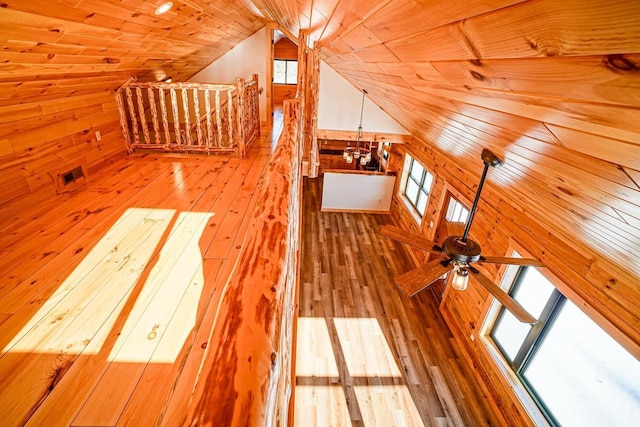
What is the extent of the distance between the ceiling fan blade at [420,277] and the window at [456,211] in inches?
127

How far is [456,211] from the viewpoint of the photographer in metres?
5.22

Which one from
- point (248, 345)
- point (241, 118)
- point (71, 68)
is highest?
point (71, 68)

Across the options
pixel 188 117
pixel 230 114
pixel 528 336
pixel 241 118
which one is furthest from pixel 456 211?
pixel 188 117

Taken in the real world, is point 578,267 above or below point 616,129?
below

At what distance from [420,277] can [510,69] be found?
1410 mm

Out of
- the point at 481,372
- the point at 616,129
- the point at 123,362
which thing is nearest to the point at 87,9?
the point at 123,362

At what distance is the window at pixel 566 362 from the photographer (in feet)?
7.62

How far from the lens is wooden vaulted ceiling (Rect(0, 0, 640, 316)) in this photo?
69 cm

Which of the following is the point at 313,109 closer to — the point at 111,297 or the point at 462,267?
the point at 462,267

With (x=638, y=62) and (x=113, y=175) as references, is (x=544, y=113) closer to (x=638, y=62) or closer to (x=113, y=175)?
(x=638, y=62)

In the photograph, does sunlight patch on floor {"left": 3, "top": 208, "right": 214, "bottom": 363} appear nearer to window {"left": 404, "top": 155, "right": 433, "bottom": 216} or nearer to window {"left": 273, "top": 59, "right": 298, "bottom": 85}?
window {"left": 404, "top": 155, "right": 433, "bottom": 216}

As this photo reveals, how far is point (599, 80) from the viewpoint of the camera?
28.7 inches

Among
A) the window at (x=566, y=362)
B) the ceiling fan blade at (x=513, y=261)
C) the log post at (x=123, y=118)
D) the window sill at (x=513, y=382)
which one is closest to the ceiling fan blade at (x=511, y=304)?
the ceiling fan blade at (x=513, y=261)

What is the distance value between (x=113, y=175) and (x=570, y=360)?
17.2ft
